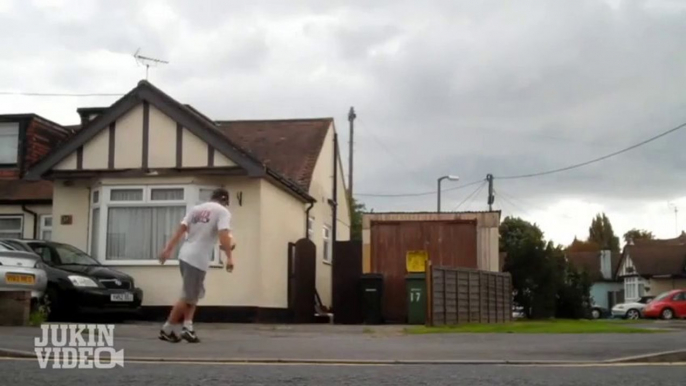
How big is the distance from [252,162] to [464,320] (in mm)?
6441

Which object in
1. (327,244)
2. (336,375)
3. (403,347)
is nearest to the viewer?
(336,375)

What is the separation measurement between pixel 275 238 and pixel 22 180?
24.9ft

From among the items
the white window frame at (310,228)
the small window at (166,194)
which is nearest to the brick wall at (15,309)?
the small window at (166,194)

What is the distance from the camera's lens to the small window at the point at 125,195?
20.1 m

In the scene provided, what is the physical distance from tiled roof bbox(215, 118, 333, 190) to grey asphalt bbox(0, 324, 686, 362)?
13.1m

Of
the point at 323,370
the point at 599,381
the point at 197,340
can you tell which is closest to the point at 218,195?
the point at 197,340

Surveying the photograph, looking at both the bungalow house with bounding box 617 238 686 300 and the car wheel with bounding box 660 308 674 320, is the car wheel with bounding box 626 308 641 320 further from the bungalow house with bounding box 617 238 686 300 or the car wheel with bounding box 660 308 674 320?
the bungalow house with bounding box 617 238 686 300

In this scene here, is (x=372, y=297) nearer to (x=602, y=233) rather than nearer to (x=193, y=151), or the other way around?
(x=193, y=151)

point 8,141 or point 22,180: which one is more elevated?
point 8,141

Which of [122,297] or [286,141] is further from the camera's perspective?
[286,141]

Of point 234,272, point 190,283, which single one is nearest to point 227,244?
point 190,283

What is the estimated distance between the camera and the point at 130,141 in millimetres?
20172

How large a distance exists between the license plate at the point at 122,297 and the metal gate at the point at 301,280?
540 centimetres

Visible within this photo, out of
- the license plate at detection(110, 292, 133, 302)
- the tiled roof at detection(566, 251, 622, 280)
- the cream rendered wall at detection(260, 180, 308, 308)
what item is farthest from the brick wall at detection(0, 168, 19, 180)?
the tiled roof at detection(566, 251, 622, 280)
